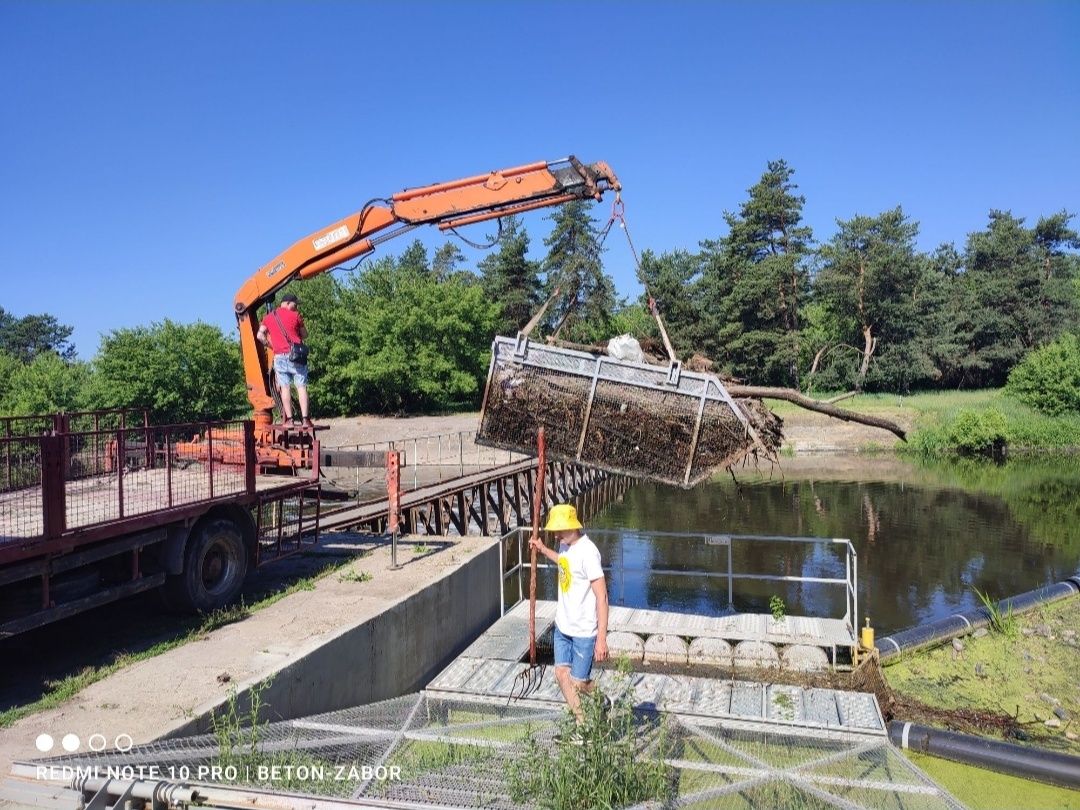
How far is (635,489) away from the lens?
3247cm

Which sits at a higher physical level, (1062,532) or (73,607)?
(73,607)

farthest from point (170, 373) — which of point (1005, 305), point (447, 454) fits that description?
point (1005, 305)

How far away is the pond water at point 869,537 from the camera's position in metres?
14.8

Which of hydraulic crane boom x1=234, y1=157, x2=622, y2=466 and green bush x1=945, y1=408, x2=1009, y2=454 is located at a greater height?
hydraulic crane boom x1=234, y1=157, x2=622, y2=466

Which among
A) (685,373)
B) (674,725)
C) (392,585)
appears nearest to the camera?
(674,725)

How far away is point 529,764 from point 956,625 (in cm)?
867

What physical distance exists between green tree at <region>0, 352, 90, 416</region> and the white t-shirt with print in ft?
139

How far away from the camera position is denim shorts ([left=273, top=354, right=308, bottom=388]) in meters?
10.7

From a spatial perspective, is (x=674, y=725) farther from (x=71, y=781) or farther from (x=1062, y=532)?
(x=1062, y=532)

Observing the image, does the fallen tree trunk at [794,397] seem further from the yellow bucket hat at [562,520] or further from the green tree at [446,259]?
the green tree at [446,259]

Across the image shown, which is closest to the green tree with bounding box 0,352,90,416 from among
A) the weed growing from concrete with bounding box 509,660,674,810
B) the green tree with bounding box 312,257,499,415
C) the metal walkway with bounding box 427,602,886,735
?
the green tree with bounding box 312,257,499,415

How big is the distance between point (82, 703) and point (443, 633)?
461 centimetres

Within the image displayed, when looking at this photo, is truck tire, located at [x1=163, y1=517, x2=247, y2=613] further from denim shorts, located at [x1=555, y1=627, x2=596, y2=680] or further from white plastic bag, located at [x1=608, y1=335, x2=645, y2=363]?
white plastic bag, located at [x1=608, y1=335, x2=645, y2=363]

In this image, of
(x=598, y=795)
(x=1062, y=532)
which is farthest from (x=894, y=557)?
(x=598, y=795)
